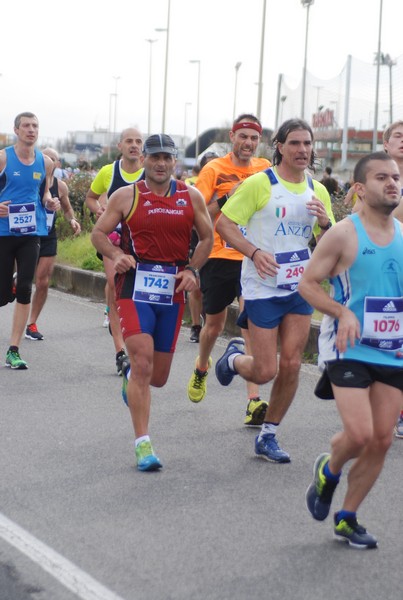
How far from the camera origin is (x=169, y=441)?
23.9ft

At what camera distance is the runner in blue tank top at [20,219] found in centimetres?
978

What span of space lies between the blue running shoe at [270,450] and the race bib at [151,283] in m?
1.01

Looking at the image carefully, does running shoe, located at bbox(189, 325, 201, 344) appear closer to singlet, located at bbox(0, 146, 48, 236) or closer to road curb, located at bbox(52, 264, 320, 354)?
singlet, located at bbox(0, 146, 48, 236)

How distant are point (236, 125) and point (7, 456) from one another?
281 centimetres

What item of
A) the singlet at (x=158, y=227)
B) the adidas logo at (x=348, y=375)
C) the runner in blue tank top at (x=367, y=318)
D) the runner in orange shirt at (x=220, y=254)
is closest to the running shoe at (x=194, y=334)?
the runner in orange shirt at (x=220, y=254)

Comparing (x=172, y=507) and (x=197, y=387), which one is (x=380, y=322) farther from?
(x=197, y=387)

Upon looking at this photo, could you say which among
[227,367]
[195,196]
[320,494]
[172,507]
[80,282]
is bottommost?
[80,282]

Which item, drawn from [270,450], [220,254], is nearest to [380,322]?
[270,450]

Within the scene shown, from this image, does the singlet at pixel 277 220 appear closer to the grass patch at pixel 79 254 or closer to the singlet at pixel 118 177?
the singlet at pixel 118 177

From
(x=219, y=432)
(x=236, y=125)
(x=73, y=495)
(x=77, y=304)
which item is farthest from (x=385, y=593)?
(x=77, y=304)

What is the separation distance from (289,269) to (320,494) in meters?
1.81

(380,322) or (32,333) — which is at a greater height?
(380,322)

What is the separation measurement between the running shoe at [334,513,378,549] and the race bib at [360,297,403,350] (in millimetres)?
778

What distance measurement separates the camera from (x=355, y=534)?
5113 millimetres
